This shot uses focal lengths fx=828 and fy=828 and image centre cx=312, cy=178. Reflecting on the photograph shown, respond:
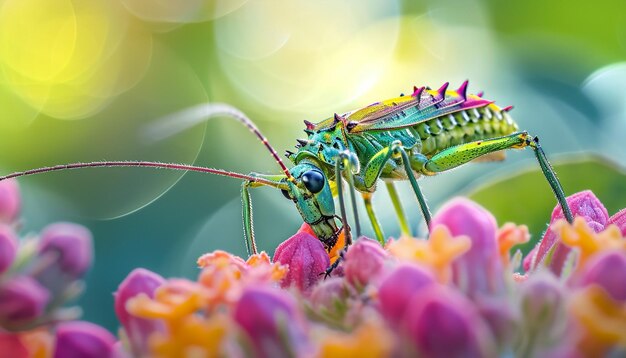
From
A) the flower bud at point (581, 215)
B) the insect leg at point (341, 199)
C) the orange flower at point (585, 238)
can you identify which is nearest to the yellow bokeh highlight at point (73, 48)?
the insect leg at point (341, 199)

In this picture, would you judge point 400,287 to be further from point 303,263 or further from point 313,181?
point 313,181

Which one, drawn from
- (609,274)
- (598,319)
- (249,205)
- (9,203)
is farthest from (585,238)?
(249,205)

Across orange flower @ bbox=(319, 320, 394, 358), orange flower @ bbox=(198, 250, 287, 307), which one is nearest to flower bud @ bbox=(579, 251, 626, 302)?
orange flower @ bbox=(319, 320, 394, 358)

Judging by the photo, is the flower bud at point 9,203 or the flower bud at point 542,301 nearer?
the flower bud at point 542,301

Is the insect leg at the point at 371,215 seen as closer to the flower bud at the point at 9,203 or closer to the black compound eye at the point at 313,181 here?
the black compound eye at the point at 313,181

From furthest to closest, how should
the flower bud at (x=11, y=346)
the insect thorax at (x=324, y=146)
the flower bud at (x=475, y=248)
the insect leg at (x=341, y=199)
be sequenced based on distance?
1. the insect thorax at (x=324, y=146)
2. the insect leg at (x=341, y=199)
3. the flower bud at (x=11, y=346)
4. the flower bud at (x=475, y=248)
